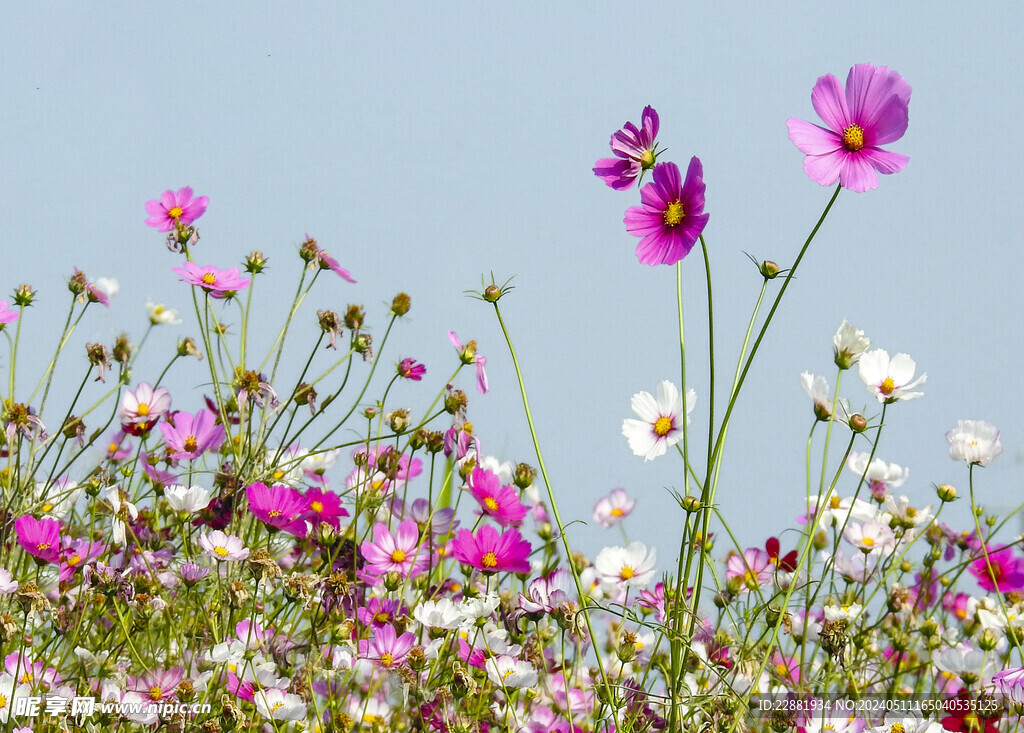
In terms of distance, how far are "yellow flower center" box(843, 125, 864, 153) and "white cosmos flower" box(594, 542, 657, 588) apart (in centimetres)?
82

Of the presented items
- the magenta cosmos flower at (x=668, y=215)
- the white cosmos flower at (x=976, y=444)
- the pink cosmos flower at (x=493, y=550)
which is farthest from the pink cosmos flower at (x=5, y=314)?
the white cosmos flower at (x=976, y=444)

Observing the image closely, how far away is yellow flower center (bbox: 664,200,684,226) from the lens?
90 cm

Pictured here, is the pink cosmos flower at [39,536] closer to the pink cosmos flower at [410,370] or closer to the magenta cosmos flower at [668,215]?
the pink cosmos flower at [410,370]

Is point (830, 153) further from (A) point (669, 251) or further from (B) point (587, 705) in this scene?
(B) point (587, 705)

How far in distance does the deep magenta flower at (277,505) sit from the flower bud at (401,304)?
0.33 meters

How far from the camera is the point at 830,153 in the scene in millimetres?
865

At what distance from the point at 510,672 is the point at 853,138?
706 millimetres

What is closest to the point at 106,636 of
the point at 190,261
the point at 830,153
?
the point at 190,261

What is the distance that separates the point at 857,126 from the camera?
87cm

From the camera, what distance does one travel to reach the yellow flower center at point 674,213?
901 mm

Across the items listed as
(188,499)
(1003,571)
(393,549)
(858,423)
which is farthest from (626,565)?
(1003,571)

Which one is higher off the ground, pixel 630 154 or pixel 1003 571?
pixel 1003 571

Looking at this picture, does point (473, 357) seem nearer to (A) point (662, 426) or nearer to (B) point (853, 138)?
(A) point (662, 426)

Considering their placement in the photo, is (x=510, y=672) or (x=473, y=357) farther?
(x=473, y=357)
